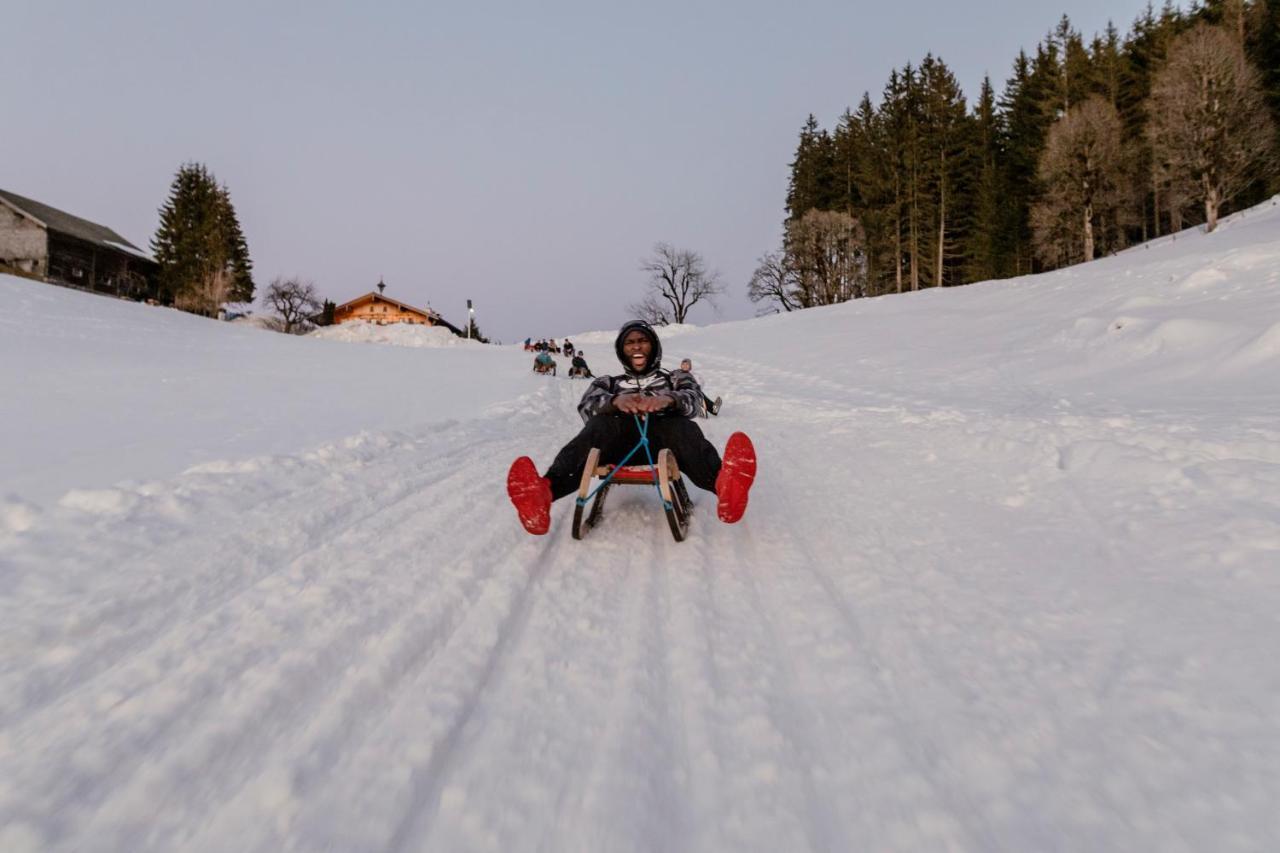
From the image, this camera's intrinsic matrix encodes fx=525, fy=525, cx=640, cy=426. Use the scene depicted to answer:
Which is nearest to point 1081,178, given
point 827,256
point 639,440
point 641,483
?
point 827,256

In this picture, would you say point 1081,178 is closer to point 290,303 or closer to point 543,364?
point 543,364

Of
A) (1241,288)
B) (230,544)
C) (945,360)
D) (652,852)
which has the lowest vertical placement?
(652,852)

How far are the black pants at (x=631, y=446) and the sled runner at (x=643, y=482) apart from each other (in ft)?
0.20

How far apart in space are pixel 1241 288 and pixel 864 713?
1121 cm

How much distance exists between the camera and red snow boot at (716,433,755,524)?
2746mm

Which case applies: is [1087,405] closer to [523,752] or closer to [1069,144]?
[523,752]

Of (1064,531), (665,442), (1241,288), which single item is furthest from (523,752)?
(1241,288)

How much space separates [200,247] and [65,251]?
7.05 metres

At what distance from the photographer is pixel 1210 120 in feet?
Result: 66.7

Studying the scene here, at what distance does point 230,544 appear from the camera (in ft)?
8.48

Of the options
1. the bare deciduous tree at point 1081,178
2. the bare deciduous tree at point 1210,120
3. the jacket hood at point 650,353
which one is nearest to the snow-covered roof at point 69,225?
the jacket hood at point 650,353

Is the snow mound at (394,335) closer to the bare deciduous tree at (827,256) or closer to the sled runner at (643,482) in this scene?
the bare deciduous tree at (827,256)

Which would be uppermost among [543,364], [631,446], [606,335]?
[606,335]

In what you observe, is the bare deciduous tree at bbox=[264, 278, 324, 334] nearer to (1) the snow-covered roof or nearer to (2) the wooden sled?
(1) the snow-covered roof
